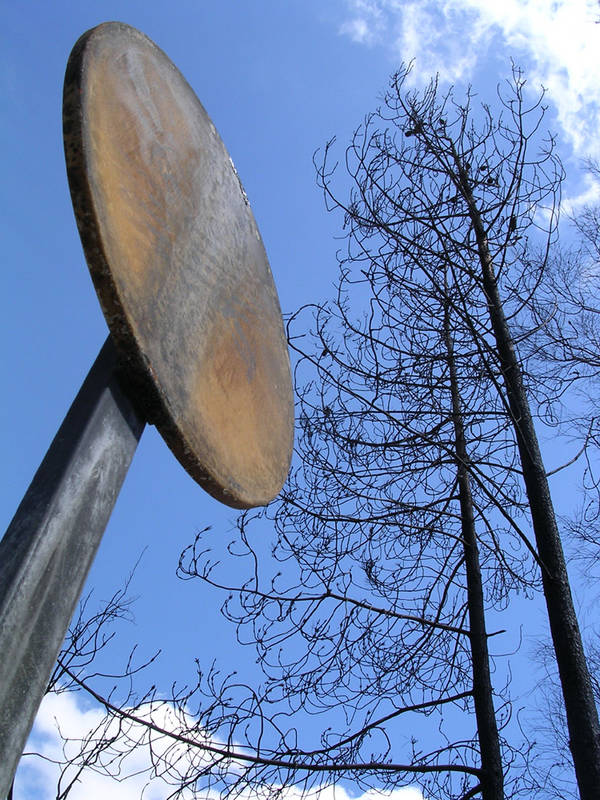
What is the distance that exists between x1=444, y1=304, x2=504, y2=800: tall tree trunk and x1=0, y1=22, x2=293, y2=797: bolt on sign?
2.05m

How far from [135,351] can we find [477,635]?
3041 millimetres

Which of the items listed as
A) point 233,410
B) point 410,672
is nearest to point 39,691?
point 233,410

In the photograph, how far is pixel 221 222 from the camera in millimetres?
1916

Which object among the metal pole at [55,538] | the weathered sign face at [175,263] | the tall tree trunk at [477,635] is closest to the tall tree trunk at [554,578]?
the tall tree trunk at [477,635]

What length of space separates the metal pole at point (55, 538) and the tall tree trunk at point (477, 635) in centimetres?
253

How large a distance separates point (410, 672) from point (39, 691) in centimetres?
332

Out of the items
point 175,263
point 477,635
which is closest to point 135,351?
point 175,263

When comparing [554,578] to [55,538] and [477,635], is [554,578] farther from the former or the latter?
[55,538]

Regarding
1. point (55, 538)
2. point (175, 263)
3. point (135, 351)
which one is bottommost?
point (55, 538)

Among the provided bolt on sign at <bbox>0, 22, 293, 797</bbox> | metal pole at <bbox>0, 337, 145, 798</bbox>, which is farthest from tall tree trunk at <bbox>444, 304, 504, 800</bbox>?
metal pole at <bbox>0, 337, 145, 798</bbox>

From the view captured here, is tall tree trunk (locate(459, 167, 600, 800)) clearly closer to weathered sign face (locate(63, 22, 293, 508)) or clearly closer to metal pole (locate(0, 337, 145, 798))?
weathered sign face (locate(63, 22, 293, 508))

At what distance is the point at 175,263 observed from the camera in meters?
1.53

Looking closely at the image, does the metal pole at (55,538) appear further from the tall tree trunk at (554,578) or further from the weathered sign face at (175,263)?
the tall tree trunk at (554,578)

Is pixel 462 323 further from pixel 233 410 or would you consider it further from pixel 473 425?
pixel 233 410
